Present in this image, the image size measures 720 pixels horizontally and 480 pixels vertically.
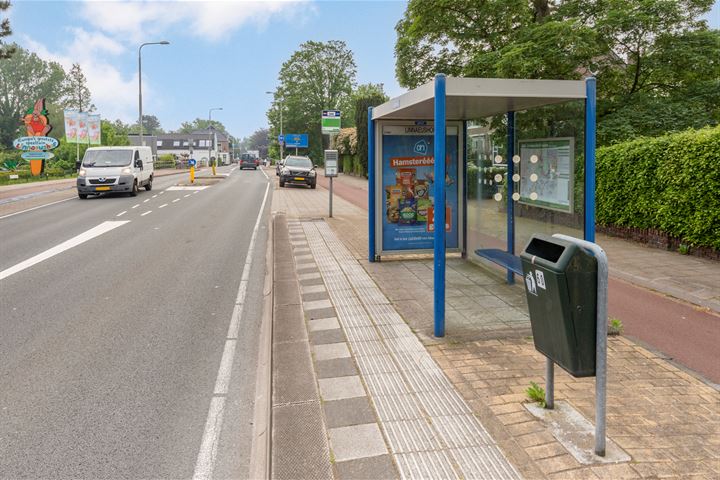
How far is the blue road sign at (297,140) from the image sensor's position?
68750mm

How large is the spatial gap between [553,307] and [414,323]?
2.62 metres

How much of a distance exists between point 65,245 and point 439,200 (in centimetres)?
→ 861

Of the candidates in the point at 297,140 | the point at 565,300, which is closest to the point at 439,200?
the point at 565,300

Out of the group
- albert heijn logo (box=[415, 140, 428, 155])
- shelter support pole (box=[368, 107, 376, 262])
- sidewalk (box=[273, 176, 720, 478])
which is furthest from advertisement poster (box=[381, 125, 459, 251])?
sidewalk (box=[273, 176, 720, 478])

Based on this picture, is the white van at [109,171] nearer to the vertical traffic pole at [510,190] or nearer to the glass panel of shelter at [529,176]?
the glass panel of shelter at [529,176]

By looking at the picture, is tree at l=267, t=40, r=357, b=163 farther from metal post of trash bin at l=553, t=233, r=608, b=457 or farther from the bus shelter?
metal post of trash bin at l=553, t=233, r=608, b=457

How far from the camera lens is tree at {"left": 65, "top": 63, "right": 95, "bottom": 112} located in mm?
95188

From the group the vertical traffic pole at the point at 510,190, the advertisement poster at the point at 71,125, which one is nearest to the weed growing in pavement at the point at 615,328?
the vertical traffic pole at the point at 510,190

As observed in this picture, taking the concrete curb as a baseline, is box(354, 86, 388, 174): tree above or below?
above

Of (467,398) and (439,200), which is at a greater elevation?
(439,200)

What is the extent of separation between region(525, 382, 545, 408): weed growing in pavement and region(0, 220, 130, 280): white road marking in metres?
7.48

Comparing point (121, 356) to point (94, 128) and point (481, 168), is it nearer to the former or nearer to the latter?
point (481, 168)

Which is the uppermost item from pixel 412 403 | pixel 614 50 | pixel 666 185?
pixel 614 50

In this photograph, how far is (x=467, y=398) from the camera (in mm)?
3787
